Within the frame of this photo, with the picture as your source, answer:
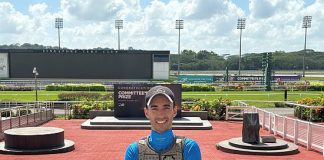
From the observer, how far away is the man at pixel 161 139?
2.70 meters

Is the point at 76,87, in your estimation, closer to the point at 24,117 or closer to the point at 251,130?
the point at 24,117

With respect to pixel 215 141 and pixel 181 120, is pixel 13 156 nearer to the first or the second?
pixel 215 141

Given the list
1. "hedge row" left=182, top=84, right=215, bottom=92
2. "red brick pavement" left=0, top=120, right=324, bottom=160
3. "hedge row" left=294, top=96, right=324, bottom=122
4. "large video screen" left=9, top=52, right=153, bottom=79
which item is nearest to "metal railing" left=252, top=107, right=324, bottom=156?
"red brick pavement" left=0, top=120, right=324, bottom=160

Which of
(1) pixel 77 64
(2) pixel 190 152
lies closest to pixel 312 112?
(2) pixel 190 152

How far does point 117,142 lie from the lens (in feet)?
52.6

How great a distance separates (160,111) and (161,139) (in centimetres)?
20

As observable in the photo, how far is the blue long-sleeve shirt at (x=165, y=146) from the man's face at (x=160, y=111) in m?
0.05

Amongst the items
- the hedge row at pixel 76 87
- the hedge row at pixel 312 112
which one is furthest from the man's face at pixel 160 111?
the hedge row at pixel 76 87

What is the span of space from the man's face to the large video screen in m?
61.8

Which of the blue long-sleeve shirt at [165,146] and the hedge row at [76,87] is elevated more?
the blue long-sleeve shirt at [165,146]

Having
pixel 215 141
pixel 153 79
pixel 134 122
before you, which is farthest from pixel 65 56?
pixel 215 141

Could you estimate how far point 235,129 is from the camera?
20312 mm

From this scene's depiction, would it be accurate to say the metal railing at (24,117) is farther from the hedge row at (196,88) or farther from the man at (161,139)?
the hedge row at (196,88)

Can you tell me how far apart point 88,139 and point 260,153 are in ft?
23.3
